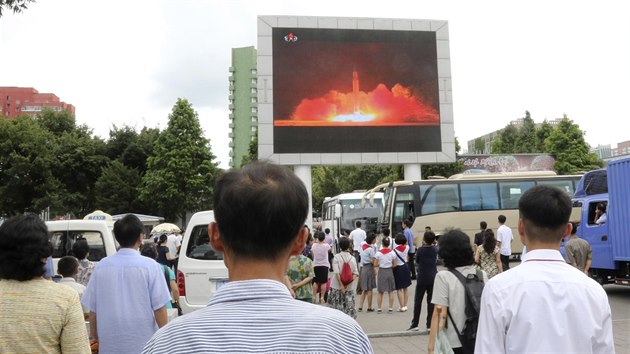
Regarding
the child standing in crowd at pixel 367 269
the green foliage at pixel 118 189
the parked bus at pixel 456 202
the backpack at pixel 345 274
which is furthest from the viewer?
the green foliage at pixel 118 189

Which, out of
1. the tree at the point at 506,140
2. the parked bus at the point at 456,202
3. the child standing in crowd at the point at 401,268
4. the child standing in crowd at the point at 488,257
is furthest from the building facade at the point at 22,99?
the child standing in crowd at the point at 488,257

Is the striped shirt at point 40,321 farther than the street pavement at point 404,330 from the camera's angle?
No

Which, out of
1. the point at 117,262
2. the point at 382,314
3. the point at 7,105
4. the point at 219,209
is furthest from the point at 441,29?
the point at 7,105

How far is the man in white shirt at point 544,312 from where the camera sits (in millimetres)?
2682

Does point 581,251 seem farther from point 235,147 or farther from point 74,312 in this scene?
point 235,147

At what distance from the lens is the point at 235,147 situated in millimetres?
102000

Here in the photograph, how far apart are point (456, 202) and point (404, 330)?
50.5 ft

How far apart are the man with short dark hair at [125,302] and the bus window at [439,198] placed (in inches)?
835

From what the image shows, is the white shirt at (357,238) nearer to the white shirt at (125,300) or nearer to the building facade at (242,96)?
the white shirt at (125,300)

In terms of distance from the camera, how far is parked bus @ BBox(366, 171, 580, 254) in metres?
24.8

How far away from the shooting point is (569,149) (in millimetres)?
51875

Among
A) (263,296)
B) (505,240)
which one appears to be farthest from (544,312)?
(505,240)

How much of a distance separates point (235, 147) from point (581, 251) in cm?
9267

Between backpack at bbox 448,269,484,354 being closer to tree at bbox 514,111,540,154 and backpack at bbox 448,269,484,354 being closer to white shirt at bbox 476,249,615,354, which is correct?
white shirt at bbox 476,249,615,354
